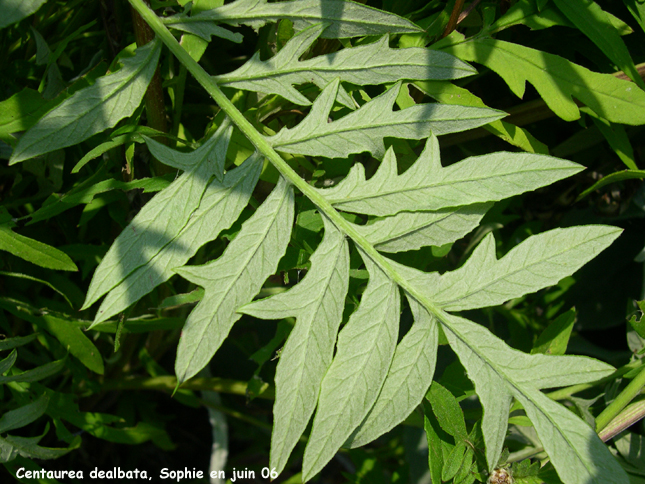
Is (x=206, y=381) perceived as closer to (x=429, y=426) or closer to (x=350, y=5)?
(x=429, y=426)

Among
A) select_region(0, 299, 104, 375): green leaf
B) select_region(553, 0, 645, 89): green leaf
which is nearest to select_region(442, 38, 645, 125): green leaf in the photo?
select_region(553, 0, 645, 89): green leaf

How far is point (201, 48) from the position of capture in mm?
680

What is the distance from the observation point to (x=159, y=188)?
2.15 ft

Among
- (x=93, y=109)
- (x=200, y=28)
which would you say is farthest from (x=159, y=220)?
(x=200, y=28)

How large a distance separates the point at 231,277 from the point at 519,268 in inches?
12.9

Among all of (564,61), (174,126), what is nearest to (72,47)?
(174,126)

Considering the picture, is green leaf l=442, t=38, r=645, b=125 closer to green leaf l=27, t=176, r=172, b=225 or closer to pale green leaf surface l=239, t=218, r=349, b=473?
pale green leaf surface l=239, t=218, r=349, b=473

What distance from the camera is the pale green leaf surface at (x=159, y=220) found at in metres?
0.56

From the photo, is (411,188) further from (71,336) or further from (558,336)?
(71,336)

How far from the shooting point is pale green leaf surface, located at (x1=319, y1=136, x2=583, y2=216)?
58 cm

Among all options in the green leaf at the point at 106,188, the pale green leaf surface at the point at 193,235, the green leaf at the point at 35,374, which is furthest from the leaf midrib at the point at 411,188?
the green leaf at the point at 35,374

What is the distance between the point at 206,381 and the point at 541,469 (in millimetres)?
655

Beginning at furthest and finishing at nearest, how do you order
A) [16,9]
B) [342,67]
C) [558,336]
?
[558,336], [342,67], [16,9]

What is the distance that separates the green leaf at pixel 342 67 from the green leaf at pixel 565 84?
0.09m
